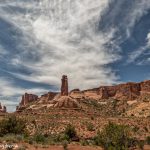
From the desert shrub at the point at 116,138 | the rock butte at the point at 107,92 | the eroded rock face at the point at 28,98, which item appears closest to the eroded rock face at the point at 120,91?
the rock butte at the point at 107,92

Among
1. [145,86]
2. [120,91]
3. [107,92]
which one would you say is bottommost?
[120,91]

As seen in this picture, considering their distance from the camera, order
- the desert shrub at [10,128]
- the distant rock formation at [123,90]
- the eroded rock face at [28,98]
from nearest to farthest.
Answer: the desert shrub at [10,128] < the distant rock formation at [123,90] < the eroded rock face at [28,98]

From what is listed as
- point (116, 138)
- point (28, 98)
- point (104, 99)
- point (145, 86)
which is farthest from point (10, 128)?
point (28, 98)

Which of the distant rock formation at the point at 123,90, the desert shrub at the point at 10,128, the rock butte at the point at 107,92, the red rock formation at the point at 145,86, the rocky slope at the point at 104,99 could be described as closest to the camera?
the desert shrub at the point at 10,128

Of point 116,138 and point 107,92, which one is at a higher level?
point 107,92

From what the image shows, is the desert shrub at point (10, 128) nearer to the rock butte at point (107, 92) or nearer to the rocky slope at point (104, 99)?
the rocky slope at point (104, 99)

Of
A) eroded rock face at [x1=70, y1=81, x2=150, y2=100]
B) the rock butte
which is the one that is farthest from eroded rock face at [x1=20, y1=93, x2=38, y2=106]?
eroded rock face at [x1=70, y1=81, x2=150, y2=100]

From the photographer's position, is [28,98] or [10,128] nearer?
[10,128]

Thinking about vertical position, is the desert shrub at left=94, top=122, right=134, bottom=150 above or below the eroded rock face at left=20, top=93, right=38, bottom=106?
below

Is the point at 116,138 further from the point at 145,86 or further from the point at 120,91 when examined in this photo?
the point at 120,91

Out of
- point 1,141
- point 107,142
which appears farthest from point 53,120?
point 1,141

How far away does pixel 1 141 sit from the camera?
29984 mm

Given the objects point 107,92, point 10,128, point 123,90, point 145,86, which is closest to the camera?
point 10,128

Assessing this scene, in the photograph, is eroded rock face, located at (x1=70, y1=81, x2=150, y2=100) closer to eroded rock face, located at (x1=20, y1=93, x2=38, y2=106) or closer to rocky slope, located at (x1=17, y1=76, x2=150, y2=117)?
rocky slope, located at (x1=17, y1=76, x2=150, y2=117)
